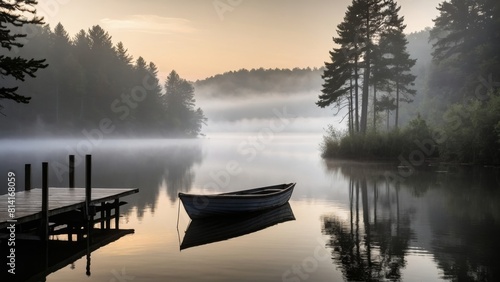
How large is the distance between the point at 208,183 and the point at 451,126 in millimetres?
30017

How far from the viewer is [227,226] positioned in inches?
938

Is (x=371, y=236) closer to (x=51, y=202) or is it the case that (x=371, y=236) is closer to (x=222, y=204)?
(x=222, y=204)

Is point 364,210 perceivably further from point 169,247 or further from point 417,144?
point 417,144

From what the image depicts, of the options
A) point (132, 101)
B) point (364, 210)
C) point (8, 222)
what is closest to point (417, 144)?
point (364, 210)

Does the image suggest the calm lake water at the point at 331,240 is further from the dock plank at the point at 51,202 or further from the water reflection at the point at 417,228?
the dock plank at the point at 51,202

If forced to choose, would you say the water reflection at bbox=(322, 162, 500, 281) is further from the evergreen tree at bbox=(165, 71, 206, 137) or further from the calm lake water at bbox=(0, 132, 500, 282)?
the evergreen tree at bbox=(165, 71, 206, 137)

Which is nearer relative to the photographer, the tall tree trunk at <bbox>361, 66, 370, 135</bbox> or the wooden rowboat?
the wooden rowboat

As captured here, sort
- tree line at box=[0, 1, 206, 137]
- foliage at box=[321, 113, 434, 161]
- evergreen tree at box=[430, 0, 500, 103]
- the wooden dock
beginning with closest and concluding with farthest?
the wooden dock < foliage at box=[321, 113, 434, 161] < evergreen tree at box=[430, 0, 500, 103] < tree line at box=[0, 1, 206, 137]

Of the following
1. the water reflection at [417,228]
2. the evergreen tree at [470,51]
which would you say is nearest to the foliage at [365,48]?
the evergreen tree at [470,51]

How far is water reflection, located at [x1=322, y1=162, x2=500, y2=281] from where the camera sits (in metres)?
16.4

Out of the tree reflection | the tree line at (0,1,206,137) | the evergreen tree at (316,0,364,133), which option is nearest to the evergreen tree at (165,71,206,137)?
the tree line at (0,1,206,137)

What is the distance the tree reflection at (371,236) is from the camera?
16172 millimetres

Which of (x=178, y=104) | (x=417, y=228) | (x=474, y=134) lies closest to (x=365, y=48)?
(x=474, y=134)

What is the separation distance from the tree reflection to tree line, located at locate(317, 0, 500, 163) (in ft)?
84.7
